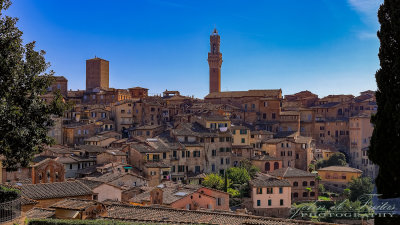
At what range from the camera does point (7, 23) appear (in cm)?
1338

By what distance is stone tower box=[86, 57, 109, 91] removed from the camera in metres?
95.6

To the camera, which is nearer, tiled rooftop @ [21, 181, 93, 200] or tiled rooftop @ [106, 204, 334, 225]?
tiled rooftop @ [106, 204, 334, 225]

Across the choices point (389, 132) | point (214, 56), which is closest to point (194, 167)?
point (389, 132)

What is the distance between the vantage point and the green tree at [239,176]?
50.5 metres

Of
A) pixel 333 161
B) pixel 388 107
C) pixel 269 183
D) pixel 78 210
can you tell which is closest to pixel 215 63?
pixel 333 161

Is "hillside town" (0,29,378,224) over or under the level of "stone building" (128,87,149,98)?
under

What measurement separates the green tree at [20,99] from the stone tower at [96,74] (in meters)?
81.6

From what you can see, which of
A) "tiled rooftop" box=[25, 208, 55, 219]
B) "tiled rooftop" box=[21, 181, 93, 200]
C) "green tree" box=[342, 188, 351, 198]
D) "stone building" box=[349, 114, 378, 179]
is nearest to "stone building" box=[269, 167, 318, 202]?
"green tree" box=[342, 188, 351, 198]

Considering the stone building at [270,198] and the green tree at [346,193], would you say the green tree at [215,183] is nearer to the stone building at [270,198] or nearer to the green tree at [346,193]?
the stone building at [270,198]

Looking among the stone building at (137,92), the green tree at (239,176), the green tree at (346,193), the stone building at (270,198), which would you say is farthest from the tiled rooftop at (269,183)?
the stone building at (137,92)

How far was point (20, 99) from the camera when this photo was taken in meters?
13.8

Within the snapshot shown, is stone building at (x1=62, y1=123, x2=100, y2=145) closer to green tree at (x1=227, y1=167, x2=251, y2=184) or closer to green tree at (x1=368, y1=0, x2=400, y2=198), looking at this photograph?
green tree at (x1=227, y1=167, x2=251, y2=184)

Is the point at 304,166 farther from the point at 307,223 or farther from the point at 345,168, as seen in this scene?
the point at 307,223

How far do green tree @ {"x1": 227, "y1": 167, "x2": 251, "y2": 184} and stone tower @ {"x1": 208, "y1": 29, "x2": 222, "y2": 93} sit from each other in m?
65.5
